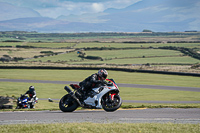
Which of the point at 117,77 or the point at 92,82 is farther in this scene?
the point at 117,77

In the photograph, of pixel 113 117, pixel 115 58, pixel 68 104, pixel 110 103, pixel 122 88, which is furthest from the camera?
pixel 115 58

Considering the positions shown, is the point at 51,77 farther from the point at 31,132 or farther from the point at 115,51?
the point at 115,51

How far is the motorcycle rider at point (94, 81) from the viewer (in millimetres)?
15336

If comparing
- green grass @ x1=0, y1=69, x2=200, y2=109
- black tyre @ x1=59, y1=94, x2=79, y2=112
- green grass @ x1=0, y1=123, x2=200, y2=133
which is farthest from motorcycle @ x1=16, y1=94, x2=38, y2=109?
green grass @ x1=0, y1=123, x2=200, y2=133

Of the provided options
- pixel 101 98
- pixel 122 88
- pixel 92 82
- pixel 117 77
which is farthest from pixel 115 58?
pixel 101 98

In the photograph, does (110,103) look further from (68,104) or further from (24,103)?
(24,103)

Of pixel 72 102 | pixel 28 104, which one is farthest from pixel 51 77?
pixel 72 102

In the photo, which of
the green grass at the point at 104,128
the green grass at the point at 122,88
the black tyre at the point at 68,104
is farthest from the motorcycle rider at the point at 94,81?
the green grass at the point at 122,88

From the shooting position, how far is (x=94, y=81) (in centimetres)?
1529

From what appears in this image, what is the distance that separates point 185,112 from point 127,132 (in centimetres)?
623

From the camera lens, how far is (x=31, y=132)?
442 inches

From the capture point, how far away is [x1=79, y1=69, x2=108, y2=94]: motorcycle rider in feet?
50.3

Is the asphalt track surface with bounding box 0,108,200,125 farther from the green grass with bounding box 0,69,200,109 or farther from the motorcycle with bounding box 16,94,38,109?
the green grass with bounding box 0,69,200,109

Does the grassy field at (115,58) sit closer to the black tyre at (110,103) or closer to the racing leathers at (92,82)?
the black tyre at (110,103)
